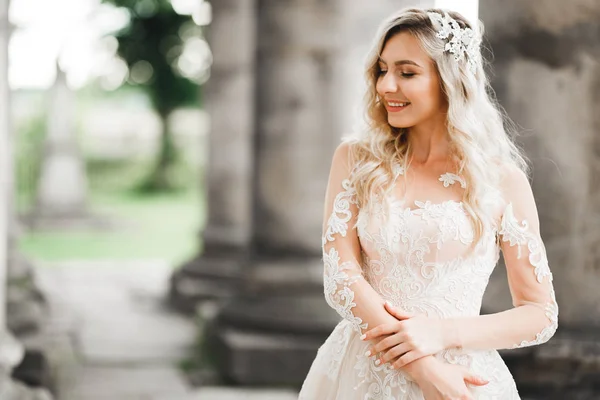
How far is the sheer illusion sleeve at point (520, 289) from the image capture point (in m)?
2.35

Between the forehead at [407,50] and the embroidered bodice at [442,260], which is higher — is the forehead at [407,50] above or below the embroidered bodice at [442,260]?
above

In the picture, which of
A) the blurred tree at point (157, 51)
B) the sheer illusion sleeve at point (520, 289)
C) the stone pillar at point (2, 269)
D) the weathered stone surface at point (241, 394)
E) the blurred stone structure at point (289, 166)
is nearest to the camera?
the sheer illusion sleeve at point (520, 289)

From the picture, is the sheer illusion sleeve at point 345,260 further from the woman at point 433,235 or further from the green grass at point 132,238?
the green grass at point 132,238

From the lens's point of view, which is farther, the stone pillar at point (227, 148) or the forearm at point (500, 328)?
the stone pillar at point (227, 148)

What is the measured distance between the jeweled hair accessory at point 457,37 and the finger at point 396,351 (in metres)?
0.85

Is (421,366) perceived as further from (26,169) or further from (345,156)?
(26,169)

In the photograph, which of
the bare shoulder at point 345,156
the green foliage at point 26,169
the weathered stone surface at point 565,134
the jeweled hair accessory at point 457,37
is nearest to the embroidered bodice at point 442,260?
the bare shoulder at point 345,156

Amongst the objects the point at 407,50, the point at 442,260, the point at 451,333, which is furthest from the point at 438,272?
the point at 407,50

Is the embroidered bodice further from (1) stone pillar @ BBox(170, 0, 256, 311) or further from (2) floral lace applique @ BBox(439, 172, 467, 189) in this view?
(1) stone pillar @ BBox(170, 0, 256, 311)

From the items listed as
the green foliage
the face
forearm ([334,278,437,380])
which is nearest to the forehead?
the face

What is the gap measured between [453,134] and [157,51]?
23.2m

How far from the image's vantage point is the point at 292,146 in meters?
6.36

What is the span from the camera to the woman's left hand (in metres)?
2.26

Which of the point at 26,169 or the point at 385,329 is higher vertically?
the point at 385,329
